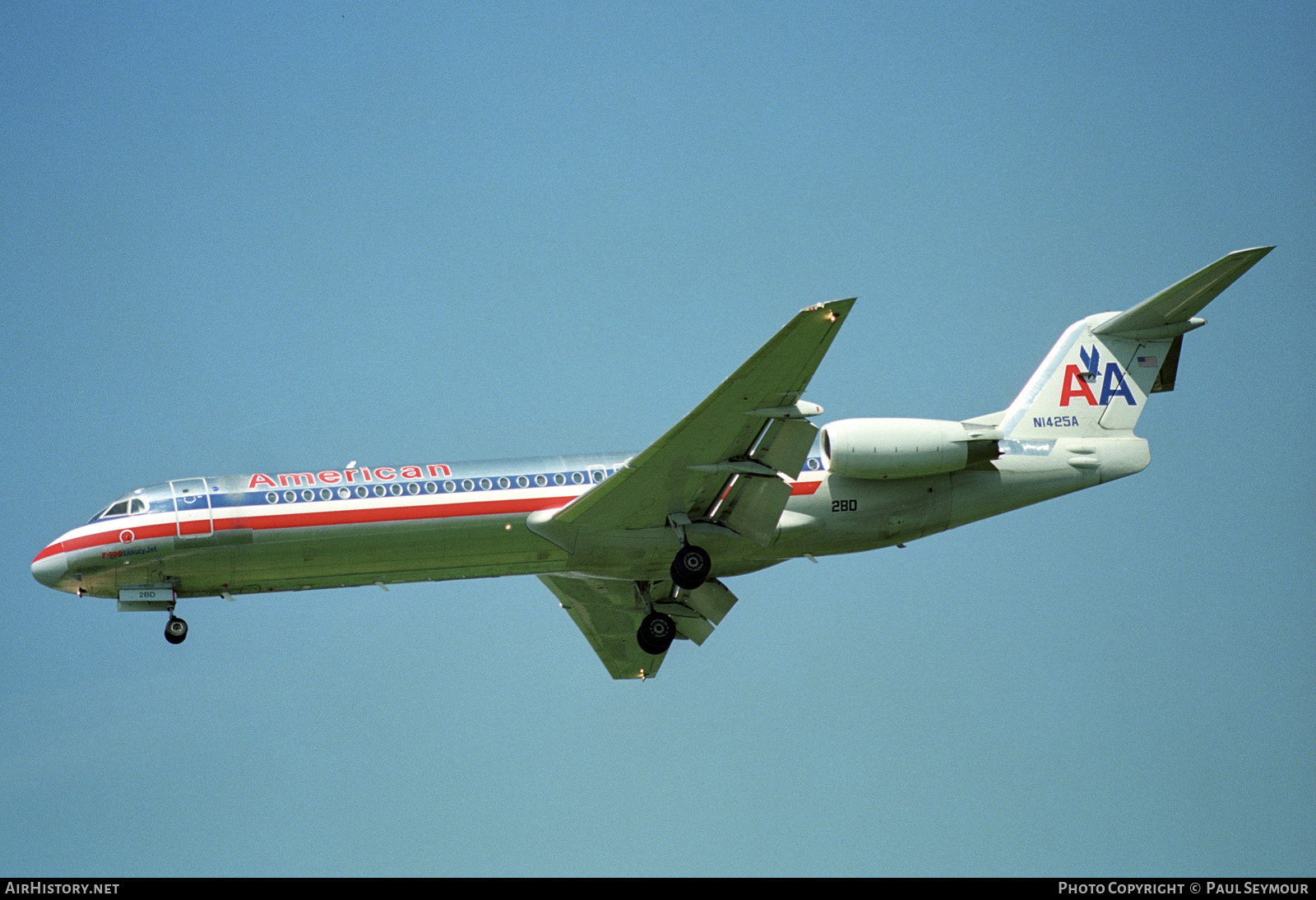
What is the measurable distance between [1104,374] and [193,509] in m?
17.8

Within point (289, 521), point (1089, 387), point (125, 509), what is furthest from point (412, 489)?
point (1089, 387)

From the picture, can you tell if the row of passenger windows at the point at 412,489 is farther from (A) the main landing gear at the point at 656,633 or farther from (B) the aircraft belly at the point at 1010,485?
(B) the aircraft belly at the point at 1010,485

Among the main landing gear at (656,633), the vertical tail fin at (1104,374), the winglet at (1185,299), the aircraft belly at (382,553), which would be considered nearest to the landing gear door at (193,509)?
the aircraft belly at (382,553)

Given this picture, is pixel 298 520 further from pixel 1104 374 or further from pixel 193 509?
pixel 1104 374

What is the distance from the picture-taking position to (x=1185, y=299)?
28.2m

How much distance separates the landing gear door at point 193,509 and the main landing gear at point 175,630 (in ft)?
5.25

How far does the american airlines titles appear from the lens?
1033 inches

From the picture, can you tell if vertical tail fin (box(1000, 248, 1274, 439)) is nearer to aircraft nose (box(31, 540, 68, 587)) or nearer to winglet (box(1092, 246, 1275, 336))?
winglet (box(1092, 246, 1275, 336))

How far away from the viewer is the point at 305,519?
84.8ft

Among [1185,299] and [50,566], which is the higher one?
[1185,299]

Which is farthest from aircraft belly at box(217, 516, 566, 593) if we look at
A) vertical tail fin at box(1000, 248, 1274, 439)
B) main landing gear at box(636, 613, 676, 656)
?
vertical tail fin at box(1000, 248, 1274, 439)
